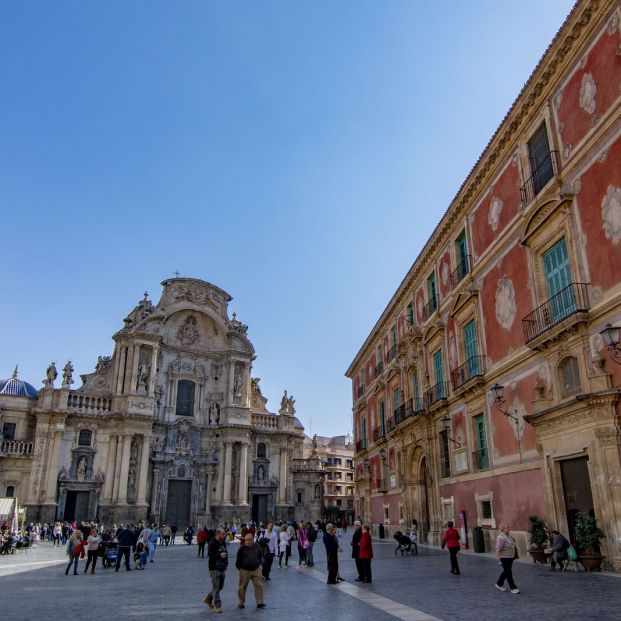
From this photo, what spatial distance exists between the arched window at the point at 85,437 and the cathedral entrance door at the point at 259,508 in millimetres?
13558

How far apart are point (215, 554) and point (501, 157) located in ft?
51.7

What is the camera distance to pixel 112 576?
1661 cm

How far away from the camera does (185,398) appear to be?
1812 inches

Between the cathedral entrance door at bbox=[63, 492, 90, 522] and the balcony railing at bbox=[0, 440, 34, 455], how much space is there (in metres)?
4.06

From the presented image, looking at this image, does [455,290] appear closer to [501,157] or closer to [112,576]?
[501,157]

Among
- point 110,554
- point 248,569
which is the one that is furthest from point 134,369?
point 248,569

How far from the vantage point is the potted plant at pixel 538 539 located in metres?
15.5

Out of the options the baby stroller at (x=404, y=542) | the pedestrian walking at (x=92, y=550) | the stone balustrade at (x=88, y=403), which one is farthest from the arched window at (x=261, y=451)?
the pedestrian walking at (x=92, y=550)

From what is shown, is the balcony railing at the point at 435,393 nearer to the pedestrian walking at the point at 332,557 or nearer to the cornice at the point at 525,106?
the cornice at the point at 525,106

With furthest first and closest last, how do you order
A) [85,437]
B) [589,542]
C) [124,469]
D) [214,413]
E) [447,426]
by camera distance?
1. [214,413]
2. [85,437]
3. [124,469]
4. [447,426]
5. [589,542]

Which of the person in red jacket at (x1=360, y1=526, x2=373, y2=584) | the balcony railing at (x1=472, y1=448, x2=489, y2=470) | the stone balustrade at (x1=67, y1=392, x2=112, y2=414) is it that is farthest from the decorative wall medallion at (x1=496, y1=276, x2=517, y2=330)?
the stone balustrade at (x1=67, y1=392, x2=112, y2=414)

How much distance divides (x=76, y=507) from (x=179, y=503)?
737cm

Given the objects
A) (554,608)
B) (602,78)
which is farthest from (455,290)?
(554,608)

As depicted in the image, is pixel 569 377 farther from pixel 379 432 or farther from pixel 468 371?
pixel 379 432
